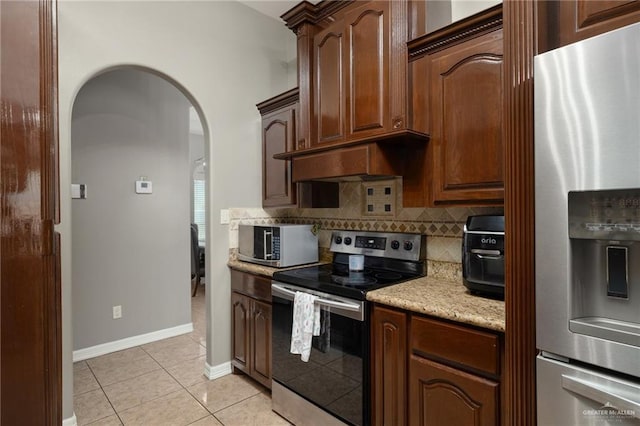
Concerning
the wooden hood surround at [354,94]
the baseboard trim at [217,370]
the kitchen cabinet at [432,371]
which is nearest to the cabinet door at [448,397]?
the kitchen cabinet at [432,371]

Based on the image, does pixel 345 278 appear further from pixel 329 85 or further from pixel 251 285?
pixel 329 85

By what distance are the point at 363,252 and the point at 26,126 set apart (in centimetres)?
216

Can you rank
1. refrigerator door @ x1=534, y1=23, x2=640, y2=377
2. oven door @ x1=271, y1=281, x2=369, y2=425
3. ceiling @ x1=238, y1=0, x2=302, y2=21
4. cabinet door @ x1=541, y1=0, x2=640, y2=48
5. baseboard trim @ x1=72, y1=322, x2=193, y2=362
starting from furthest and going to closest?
baseboard trim @ x1=72, y1=322, x2=193, y2=362, ceiling @ x1=238, y1=0, x2=302, y2=21, oven door @ x1=271, y1=281, x2=369, y2=425, cabinet door @ x1=541, y1=0, x2=640, y2=48, refrigerator door @ x1=534, y1=23, x2=640, y2=377

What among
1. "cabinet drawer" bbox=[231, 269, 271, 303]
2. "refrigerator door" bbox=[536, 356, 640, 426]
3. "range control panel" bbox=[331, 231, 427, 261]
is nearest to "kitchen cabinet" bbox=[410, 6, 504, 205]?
"range control panel" bbox=[331, 231, 427, 261]

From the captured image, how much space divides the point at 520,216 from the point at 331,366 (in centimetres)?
123

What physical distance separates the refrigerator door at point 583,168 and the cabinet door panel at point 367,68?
0.96 m

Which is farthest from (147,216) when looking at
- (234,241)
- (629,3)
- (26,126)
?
(629,3)

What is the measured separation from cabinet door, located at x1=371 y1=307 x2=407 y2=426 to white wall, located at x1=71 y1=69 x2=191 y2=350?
2628 millimetres

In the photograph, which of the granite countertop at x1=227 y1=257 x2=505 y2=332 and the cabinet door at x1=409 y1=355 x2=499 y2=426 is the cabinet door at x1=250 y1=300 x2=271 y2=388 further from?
the cabinet door at x1=409 y1=355 x2=499 y2=426

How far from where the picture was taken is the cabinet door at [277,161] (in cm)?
262

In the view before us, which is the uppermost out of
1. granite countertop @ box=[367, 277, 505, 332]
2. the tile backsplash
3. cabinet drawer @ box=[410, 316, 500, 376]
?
the tile backsplash

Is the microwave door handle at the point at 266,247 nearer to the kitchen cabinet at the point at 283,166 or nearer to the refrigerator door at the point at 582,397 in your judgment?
the kitchen cabinet at the point at 283,166

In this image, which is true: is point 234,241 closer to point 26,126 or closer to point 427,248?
point 427,248

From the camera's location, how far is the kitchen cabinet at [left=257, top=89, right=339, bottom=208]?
2.57 m
